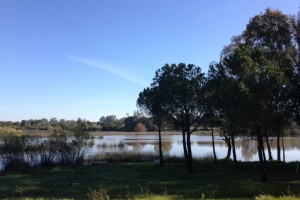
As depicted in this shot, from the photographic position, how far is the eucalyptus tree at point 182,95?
30.5 meters

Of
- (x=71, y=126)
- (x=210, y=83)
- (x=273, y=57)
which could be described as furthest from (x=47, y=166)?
(x=273, y=57)

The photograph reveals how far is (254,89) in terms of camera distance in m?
21.0

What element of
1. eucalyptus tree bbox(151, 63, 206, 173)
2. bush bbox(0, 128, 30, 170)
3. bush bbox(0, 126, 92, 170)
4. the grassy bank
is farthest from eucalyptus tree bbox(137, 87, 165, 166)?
bush bbox(0, 128, 30, 170)

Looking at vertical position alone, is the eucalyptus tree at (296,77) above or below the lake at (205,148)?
above

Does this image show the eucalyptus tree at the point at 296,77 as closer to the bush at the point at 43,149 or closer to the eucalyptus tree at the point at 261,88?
the eucalyptus tree at the point at 261,88

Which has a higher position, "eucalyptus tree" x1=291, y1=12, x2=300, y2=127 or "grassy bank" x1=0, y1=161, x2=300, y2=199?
"eucalyptus tree" x1=291, y1=12, x2=300, y2=127

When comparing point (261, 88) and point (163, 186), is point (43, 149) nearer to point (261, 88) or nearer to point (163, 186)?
point (163, 186)

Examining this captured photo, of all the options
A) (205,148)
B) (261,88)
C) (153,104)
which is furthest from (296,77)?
(205,148)

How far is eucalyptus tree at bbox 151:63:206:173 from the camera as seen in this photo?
30.5 metres

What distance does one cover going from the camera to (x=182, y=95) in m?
30.4

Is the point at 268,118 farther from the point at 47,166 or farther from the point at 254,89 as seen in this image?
the point at 47,166

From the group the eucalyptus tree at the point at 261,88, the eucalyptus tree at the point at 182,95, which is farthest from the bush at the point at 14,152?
the eucalyptus tree at the point at 261,88

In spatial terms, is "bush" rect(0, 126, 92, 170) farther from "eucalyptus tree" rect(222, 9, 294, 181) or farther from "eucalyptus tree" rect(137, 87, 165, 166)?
"eucalyptus tree" rect(222, 9, 294, 181)

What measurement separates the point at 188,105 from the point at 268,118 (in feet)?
35.9
